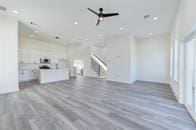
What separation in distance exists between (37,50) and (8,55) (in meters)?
3.80

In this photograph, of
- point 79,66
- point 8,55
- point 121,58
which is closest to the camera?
point 8,55

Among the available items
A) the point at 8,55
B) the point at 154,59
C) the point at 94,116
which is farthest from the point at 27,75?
the point at 154,59

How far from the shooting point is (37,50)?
26.8 feet

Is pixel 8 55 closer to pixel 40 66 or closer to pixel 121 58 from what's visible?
pixel 40 66

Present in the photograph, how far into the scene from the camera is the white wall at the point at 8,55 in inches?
173

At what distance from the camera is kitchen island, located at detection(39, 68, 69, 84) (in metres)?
6.68

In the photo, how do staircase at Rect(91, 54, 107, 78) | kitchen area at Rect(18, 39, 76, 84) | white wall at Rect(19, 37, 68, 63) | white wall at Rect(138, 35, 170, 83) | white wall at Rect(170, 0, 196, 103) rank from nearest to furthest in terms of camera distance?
white wall at Rect(170, 0, 196, 103), white wall at Rect(138, 35, 170, 83), kitchen area at Rect(18, 39, 76, 84), white wall at Rect(19, 37, 68, 63), staircase at Rect(91, 54, 107, 78)

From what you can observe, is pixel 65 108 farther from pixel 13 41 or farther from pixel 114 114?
pixel 13 41

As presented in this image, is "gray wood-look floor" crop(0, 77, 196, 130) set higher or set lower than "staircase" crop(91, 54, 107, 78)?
lower

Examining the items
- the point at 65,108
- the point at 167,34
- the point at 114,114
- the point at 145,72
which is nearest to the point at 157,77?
the point at 145,72

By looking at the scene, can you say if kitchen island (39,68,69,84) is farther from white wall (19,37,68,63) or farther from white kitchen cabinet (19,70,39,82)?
white wall (19,37,68,63)

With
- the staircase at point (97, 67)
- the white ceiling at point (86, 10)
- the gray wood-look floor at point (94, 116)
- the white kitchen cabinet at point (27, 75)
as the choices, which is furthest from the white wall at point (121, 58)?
the white kitchen cabinet at point (27, 75)

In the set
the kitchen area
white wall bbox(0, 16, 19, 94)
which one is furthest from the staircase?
white wall bbox(0, 16, 19, 94)

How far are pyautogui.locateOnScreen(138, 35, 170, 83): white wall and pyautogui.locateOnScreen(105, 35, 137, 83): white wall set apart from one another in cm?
107
